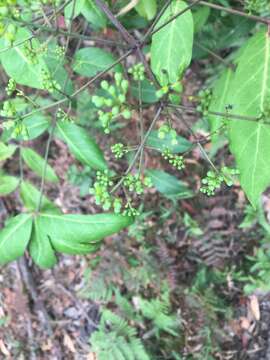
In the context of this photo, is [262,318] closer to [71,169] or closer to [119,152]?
[71,169]

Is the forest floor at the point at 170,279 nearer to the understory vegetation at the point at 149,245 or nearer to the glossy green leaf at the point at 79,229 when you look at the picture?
the understory vegetation at the point at 149,245

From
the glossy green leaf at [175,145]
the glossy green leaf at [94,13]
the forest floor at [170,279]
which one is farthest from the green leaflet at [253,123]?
the forest floor at [170,279]

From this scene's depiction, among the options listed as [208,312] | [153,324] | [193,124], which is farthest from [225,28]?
[153,324]

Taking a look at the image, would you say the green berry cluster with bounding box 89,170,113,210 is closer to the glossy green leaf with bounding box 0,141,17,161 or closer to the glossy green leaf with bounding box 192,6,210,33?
the glossy green leaf with bounding box 0,141,17,161

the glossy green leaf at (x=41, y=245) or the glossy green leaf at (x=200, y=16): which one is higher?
the glossy green leaf at (x=200, y=16)

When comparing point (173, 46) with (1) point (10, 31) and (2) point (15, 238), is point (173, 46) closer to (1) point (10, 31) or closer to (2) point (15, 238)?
(1) point (10, 31)

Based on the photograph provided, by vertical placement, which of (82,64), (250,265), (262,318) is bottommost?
(262,318)
